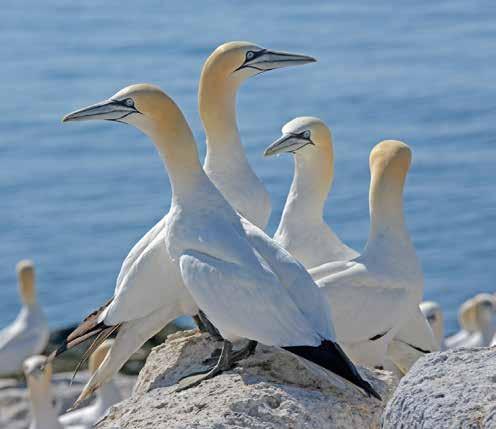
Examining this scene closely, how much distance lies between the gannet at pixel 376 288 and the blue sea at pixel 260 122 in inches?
280

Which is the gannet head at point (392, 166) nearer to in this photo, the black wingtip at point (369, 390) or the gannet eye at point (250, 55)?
the gannet eye at point (250, 55)

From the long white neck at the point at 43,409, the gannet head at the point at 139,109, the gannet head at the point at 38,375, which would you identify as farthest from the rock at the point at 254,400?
the gannet head at the point at 38,375

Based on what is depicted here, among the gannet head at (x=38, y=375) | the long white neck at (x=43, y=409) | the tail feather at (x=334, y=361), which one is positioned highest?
the tail feather at (x=334, y=361)

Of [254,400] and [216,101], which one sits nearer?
[254,400]

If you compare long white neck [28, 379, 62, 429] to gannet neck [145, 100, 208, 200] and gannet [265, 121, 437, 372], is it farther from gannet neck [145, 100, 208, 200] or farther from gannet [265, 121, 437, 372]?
gannet neck [145, 100, 208, 200]

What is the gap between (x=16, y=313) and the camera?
1398 centimetres

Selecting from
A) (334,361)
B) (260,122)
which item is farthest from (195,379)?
(260,122)

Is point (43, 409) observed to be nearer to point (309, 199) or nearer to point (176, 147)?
point (309, 199)

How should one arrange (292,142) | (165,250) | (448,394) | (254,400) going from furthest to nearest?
(292,142), (165,250), (254,400), (448,394)

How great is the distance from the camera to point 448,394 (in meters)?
3.83

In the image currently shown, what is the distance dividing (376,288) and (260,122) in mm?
9743

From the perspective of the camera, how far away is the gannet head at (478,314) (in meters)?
11.6

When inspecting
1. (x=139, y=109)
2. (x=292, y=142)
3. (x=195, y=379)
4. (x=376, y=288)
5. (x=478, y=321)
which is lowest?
(x=478, y=321)

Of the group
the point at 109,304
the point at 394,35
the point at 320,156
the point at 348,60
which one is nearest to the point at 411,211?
the point at 348,60
